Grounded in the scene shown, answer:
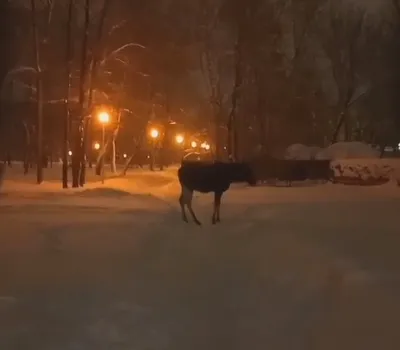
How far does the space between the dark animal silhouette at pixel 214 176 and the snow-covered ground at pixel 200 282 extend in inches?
31.6

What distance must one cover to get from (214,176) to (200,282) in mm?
7522

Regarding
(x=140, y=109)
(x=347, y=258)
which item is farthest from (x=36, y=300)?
(x=140, y=109)

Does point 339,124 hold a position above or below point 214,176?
above

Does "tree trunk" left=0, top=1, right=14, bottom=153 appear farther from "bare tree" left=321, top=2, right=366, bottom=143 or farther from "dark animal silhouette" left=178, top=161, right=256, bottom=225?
"bare tree" left=321, top=2, right=366, bottom=143

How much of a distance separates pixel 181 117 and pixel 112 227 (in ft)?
153

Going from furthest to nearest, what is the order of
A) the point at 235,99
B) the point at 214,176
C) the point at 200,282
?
1. the point at 235,99
2. the point at 214,176
3. the point at 200,282

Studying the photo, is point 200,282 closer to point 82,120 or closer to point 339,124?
point 82,120

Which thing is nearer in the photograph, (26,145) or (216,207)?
(216,207)

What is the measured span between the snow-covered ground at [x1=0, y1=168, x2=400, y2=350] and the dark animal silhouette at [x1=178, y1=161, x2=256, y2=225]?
0.80m

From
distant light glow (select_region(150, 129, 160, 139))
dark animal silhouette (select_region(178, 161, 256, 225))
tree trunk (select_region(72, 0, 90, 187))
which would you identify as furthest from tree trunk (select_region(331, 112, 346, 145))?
dark animal silhouette (select_region(178, 161, 256, 225))

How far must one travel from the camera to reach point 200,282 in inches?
366

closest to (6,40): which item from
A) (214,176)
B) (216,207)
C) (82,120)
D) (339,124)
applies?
(82,120)

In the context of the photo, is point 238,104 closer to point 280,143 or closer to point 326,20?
point 280,143

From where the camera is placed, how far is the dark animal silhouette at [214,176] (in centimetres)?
1658
